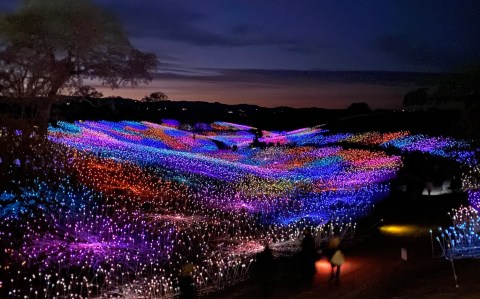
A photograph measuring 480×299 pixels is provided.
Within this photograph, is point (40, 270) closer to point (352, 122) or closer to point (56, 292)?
point (56, 292)

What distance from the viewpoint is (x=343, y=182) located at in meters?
19.4

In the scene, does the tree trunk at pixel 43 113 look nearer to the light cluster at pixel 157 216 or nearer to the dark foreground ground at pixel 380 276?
the light cluster at pixel 157 216

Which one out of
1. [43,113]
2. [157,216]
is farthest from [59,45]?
[157,216]

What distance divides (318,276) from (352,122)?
37614 mm

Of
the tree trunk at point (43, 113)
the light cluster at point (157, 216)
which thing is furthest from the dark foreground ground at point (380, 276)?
the tree trunk at point (43, 113)

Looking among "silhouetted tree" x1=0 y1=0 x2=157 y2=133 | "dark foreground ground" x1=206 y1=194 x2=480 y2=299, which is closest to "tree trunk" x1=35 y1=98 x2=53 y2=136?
"silhouetted tree" x1=0 y1=0 x2=157 y2=133

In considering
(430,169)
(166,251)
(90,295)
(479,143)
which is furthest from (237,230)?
(430,169)

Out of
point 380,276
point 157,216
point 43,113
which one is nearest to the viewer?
point 380,276

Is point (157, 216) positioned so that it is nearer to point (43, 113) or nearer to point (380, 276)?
point (380, 276)

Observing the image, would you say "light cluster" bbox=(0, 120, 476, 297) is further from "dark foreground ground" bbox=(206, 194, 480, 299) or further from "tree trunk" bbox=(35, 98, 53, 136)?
"tree trunk" bbox=(35, 98, 53, 136)

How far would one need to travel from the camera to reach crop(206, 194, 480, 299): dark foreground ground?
778 cm

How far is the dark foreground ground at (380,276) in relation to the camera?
7.78m

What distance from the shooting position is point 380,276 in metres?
8.74

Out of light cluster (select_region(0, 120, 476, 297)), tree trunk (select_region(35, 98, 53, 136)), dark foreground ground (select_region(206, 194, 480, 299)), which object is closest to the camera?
dark foreground ground (select_region(206, 194, 480, 299))
